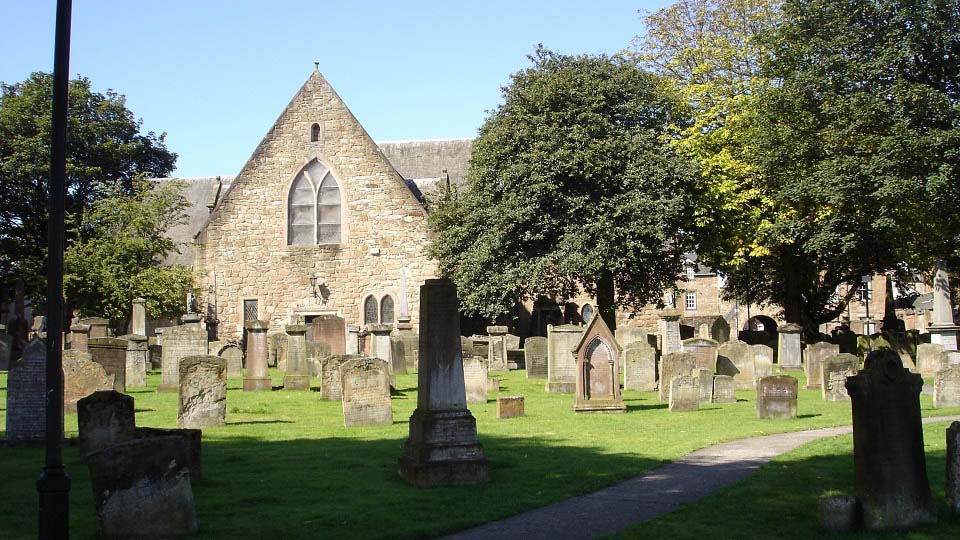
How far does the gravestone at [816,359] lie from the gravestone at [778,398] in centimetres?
724

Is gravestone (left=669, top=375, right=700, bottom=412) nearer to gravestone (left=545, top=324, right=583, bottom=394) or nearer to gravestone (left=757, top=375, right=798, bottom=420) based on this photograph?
gravestone (left=757, top=375, right=798, bottom=420)

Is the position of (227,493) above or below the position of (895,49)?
below

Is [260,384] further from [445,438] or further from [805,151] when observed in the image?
[805,151]

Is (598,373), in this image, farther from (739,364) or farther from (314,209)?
(314,209)

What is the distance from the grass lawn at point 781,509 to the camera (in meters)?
9.04

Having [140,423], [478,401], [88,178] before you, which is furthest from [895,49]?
[88,178]

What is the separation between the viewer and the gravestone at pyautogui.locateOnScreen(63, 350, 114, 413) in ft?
56.4

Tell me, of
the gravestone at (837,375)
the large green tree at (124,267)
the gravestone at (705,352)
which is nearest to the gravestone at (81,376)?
the gravestone at (837,375)

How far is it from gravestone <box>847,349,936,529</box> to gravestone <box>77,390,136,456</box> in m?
8.26

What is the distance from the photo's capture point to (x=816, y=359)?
25172 millimetres

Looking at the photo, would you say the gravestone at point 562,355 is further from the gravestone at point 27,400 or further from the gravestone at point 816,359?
the gravestone at point 27,400

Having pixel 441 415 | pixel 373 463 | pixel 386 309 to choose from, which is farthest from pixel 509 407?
pixel 386 309

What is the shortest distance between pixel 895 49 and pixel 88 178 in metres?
34.8

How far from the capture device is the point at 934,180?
28.6 m
